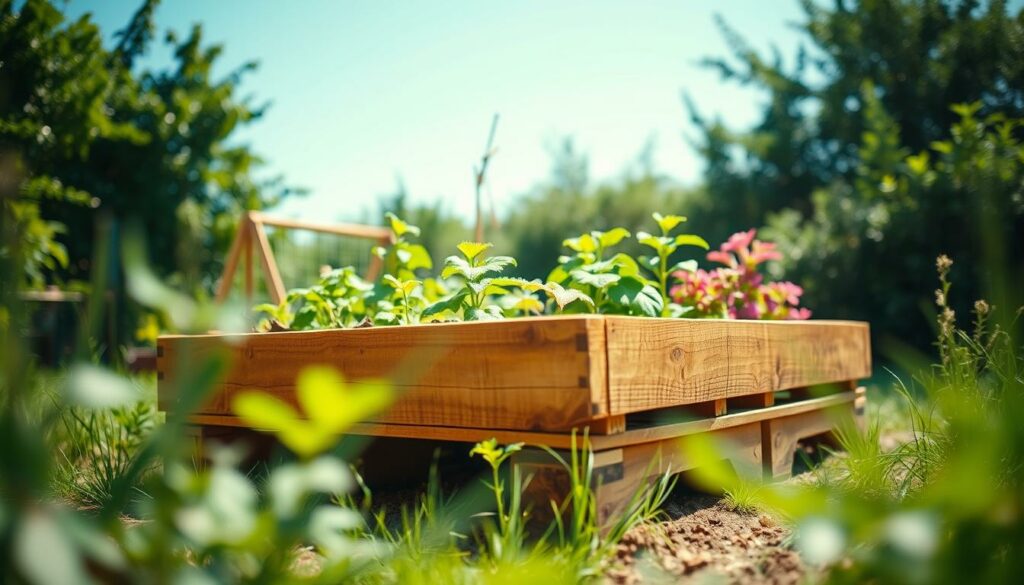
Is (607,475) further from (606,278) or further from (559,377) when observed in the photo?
(606,278)

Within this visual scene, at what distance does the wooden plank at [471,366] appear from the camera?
1.67m

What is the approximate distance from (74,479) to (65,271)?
8.27 m

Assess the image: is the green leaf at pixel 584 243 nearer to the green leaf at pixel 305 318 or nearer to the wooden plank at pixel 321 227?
the green leaf at pixel 305 318

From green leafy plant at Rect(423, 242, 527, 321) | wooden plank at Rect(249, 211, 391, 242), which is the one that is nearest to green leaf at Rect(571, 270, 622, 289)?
green leafy plant at Rect(423, 242, 527, 321)

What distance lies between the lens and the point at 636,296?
7.06 ft

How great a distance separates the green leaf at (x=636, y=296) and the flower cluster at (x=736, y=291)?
0.70 metres

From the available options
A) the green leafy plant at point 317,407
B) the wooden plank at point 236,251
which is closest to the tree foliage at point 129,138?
the wooden plank at point 236,251

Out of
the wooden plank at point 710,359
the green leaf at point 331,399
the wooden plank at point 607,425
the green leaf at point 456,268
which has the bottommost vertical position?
the wooden plank at point 607,425

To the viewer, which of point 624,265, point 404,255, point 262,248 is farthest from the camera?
point 262,248

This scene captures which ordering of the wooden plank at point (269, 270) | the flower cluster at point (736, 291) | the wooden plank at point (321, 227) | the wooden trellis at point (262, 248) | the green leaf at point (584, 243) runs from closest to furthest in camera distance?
1. the green leaf at point (584, 243)
2. the flower cluster at point (736, 291)
3. the wooden plank at point (269, 270)
4. the wooden trellis at point (262, 248)
5. the wooden plank at point (321, 227)

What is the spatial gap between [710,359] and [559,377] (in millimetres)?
639

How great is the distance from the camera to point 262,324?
9.22 ft

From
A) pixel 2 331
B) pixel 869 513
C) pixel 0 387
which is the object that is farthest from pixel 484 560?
pixel 0 387

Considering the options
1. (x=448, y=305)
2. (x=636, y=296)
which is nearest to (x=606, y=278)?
(x=636, y=296)
